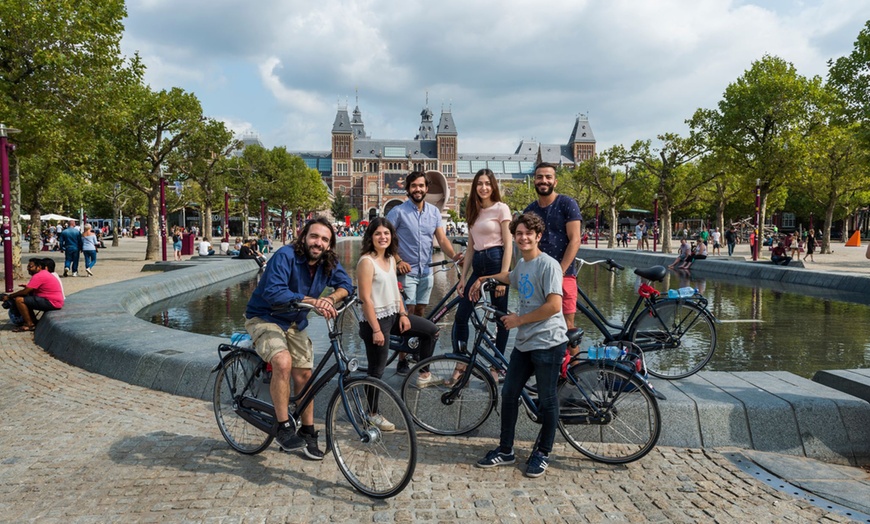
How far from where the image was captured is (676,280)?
16.0 meters

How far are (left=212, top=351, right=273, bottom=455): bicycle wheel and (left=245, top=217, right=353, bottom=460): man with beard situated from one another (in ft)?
0.63

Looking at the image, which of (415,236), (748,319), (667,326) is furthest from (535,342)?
(748,319)

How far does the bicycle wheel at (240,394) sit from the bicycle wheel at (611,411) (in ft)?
6.10

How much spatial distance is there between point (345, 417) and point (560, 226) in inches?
85.5

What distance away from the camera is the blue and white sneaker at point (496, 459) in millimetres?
3799

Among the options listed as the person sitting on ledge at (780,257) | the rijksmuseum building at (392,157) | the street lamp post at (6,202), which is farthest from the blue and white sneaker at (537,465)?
the rijksmuseum building at (392,157)

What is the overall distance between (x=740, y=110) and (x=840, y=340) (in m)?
21.0

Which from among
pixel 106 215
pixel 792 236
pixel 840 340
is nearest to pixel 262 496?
pixel 840 340

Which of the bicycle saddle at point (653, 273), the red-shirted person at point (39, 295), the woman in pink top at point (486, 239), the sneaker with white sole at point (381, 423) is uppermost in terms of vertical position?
the woman in pink top at point (486, 239)

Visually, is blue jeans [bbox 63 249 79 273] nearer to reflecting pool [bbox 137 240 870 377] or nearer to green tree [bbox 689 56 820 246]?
reflecting pool [bbox 137 240 870 377]

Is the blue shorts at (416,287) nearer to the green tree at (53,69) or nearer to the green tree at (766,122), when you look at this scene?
the green tree at (53,69)

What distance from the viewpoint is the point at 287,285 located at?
3.78 meters

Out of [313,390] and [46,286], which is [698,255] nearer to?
[46,286]

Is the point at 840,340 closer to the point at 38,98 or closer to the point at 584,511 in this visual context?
the point at 584,511
